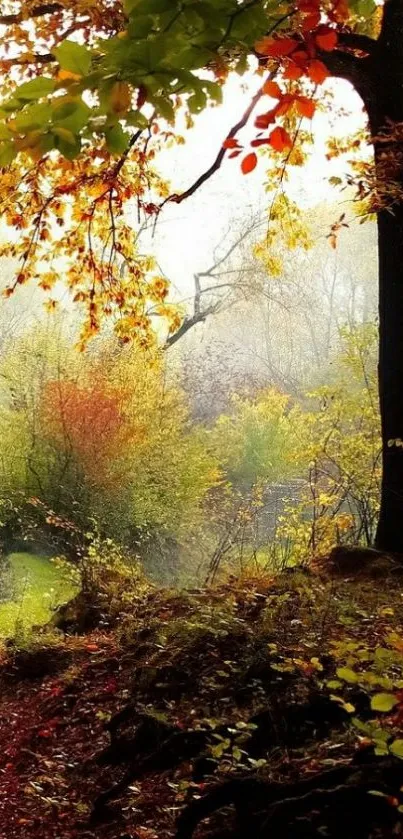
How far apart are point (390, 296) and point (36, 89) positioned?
4.65 meters

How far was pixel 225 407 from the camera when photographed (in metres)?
26.5

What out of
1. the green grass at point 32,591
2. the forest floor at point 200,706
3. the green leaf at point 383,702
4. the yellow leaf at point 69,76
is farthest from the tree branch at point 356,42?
the green grass at point 32,591

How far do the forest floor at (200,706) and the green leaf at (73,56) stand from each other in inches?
57.1

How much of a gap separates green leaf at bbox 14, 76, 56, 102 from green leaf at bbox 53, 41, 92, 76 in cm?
4

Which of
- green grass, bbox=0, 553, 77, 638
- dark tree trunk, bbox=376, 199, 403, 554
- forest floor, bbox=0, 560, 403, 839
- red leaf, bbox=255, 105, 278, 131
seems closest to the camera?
red leaf, bbox=255, 105, 278, 131

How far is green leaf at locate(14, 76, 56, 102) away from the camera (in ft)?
3.98

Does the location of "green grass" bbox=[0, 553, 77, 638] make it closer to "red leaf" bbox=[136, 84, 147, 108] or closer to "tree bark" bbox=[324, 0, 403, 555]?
"tree bark" bbox=[324, 0, 403, 555]

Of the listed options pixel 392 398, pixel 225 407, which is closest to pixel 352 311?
pixel 225 407

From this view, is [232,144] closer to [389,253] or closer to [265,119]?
[265,119]

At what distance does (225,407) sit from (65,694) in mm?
22205

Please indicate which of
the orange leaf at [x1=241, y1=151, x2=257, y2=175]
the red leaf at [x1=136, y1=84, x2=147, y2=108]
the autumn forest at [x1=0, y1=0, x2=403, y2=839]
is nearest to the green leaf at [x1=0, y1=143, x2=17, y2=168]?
the autumn forest at [x1=0, y1=0, x2=403, y2=839]

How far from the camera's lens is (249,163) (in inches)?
60.8

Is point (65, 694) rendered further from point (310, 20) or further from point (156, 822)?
point (310, 20)

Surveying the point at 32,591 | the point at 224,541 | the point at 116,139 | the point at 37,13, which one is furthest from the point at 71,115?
the point at 32,591
